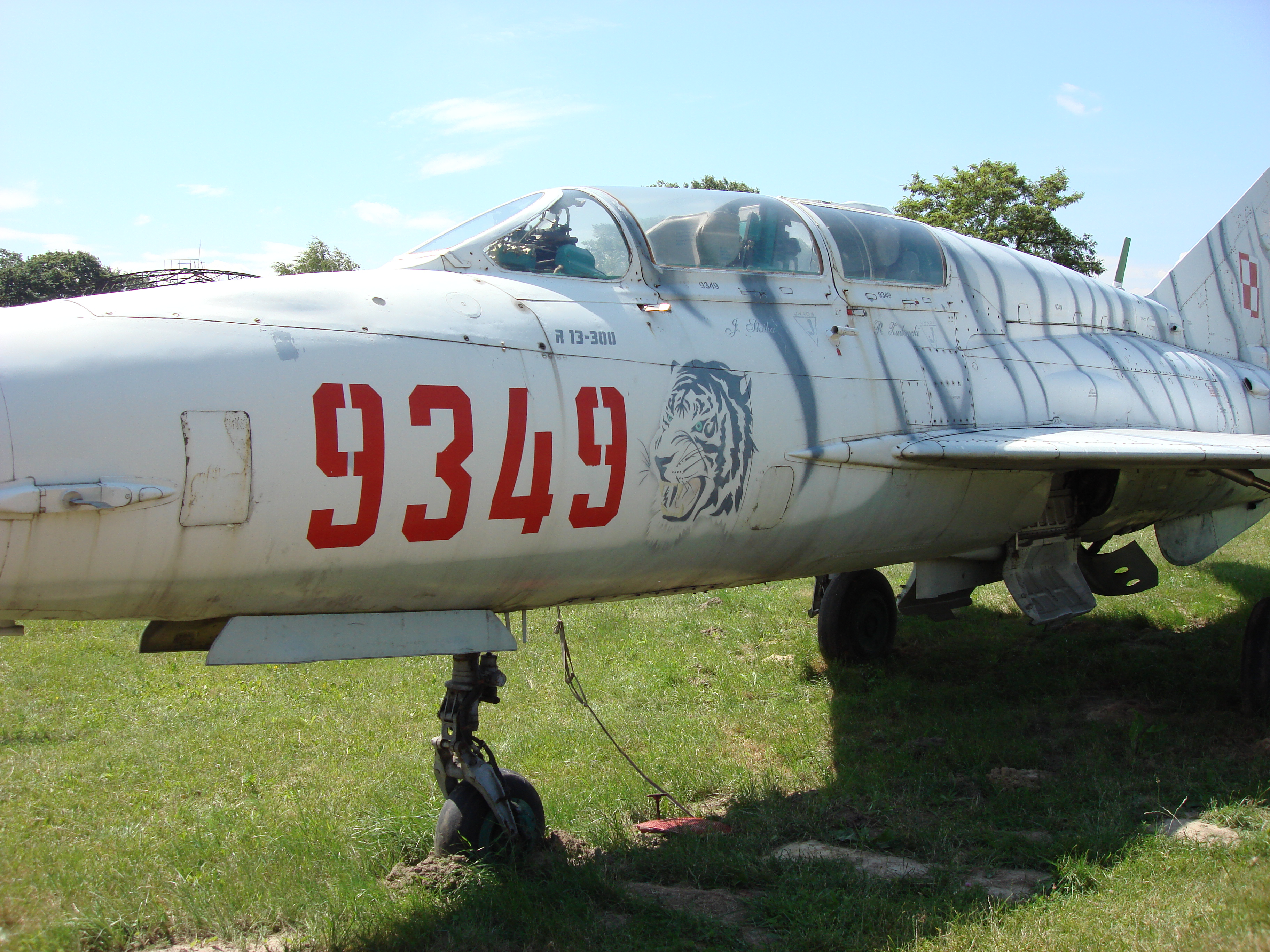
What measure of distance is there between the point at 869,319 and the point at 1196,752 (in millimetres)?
3480

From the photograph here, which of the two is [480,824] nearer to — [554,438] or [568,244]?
[554,438]

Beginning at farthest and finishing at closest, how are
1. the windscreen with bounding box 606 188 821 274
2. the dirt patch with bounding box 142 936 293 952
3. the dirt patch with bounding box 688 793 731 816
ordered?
the dirt patch with bounding box 688 793 731 816
the windscreen with bounding box 606 188 821 274
the dirt patch with bounding box 142 936 293 952

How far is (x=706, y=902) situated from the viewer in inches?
167

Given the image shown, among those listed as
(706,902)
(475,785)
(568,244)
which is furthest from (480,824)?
(568,244)

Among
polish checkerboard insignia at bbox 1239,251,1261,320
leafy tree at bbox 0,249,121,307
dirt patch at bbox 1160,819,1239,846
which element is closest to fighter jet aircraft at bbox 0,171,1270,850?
dirt patch at bbox 1160,819,1239,846

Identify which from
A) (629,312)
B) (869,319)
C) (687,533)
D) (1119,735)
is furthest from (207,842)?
(1119,735)

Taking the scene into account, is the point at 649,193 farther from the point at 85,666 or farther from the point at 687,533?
the point at 85,666

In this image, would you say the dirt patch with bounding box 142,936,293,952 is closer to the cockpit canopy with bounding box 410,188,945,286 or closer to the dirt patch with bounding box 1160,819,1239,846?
the cockpit canopy with bounding box 410,188,945,286

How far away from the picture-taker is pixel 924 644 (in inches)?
392

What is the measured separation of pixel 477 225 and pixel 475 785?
9.25 ft

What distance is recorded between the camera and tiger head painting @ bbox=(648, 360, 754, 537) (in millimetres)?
4418

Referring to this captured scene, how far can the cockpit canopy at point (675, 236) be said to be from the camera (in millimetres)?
4793

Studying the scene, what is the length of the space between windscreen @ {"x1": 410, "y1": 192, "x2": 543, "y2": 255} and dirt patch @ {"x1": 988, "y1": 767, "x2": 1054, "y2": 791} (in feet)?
13.9

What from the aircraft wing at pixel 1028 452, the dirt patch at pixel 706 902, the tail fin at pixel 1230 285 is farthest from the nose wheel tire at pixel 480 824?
the tail fin at pixel 1230 285
